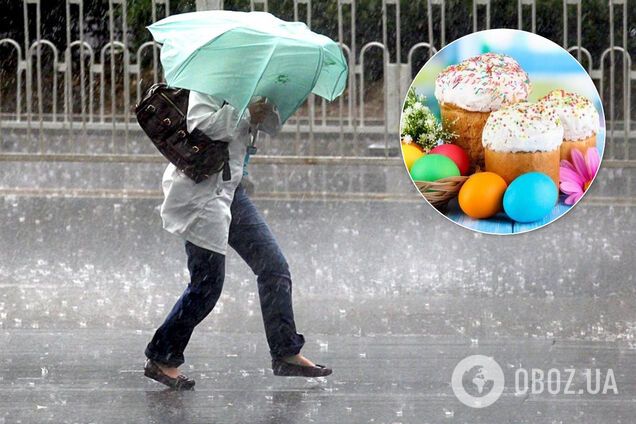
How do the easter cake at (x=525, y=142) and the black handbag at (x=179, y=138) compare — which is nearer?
the black handbag at (x=179, y=138)

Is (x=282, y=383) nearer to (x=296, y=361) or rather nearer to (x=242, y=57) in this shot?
(x=296, y=361)

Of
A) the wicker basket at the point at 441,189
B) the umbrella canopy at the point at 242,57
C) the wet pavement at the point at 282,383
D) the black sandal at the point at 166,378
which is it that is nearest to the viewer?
the wet pavement at the point at 282,383

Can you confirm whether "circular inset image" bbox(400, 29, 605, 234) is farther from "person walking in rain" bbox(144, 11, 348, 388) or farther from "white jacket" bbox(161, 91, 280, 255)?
"white jacket" bbox(161, 91, 280, 255)

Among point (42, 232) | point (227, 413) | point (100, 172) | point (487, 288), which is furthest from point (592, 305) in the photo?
point (100, 172)

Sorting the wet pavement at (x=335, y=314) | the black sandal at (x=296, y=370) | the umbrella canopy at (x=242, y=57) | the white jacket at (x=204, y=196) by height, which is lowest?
the wet pavement at (x=335, y=314)

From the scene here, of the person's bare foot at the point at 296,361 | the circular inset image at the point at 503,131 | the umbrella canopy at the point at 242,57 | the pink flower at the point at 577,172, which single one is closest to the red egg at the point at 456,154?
the circular inset image at the point at 503,131

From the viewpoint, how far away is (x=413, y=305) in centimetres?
813

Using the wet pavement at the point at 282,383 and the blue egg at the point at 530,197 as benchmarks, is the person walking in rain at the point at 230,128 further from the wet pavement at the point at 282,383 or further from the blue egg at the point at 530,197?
the blue egg at the point at 530,197

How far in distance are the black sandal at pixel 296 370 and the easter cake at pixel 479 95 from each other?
6.05 feet

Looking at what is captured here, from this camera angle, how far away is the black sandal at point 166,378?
20.5 feet

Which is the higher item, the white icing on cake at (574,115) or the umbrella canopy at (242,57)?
the umbrella canopy at (242,57)

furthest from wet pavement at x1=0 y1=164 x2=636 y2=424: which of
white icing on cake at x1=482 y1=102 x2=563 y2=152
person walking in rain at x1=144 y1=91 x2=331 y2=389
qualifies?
white icing on cake at x1=482 y1=102 x2=563 y2=152

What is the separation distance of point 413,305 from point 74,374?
2.38 m

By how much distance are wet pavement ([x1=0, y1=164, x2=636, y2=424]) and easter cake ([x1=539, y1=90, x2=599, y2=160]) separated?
101 cm
